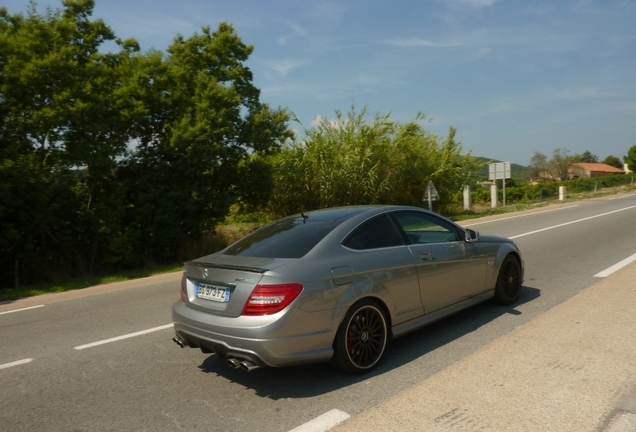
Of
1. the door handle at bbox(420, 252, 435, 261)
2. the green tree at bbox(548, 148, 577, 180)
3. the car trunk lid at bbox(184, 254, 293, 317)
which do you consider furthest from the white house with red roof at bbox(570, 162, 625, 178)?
the car trunk lid at bbox(184, 254, 293, 317)

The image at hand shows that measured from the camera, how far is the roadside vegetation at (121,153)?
1261 cm

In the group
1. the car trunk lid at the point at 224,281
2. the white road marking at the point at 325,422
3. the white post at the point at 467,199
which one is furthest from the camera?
the white post at the point at 467,199

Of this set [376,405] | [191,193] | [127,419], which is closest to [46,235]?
[191,193]

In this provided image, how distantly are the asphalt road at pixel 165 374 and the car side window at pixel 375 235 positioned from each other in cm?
111

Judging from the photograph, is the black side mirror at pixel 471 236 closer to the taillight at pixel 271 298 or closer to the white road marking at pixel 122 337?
the taillight at pixel 271 298

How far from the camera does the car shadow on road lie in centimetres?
459

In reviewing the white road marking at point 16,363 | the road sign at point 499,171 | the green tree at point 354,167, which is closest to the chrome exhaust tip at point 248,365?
the white road marking at point 16,363

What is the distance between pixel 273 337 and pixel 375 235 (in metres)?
1.62

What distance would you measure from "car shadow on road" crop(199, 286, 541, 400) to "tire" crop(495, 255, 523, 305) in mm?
501

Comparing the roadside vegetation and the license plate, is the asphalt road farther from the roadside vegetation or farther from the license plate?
the roadside vegetation

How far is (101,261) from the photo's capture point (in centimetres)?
1474

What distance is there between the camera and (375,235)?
5324mm

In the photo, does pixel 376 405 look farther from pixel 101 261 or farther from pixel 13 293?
pixel 101 261

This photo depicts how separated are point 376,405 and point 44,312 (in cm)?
648
